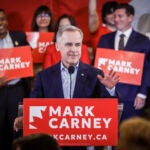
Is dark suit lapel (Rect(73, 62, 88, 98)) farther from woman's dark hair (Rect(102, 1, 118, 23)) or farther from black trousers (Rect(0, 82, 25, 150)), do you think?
woman's dark hair (Rect(102, 1, 118, 23))

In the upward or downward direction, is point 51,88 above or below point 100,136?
above

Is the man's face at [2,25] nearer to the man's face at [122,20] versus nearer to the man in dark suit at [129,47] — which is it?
the man in dark suit at [129,47]

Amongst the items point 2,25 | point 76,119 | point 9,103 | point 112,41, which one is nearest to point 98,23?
point 112,41

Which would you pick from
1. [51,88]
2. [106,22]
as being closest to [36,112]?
[51,88]

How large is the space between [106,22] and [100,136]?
274cm

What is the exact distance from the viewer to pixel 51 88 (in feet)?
10.5

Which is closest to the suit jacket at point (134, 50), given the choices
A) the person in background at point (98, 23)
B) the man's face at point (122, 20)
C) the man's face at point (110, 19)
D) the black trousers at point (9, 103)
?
the man's face at point (122, 20)

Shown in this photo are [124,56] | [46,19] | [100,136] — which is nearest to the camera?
[100,136]

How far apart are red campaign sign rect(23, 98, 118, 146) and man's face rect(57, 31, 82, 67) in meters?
0.37

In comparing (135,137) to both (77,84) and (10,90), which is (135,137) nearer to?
(77,84)

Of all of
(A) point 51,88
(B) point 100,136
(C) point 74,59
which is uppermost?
(C) point 74,59

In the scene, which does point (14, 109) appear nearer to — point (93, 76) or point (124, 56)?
point (124, 56)

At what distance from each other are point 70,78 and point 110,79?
32cm

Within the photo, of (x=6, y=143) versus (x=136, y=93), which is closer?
(x=136, y=93)
